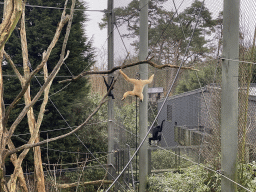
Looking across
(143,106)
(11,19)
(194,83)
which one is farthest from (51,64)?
(11,19)

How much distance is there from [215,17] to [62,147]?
490 centimetres

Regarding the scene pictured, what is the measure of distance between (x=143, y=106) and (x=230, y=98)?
1.46 meters

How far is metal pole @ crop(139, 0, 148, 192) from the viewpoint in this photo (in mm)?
2762

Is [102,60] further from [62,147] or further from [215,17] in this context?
[215,17]

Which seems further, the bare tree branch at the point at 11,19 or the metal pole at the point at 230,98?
the metal pole at the point at 230,98

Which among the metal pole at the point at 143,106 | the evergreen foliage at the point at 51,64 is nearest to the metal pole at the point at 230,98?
the metal pole at the point at 143,106

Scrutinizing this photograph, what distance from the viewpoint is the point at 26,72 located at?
255 cm

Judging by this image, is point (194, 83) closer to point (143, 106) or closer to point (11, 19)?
point (143, 106)

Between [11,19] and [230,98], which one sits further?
[230,98]

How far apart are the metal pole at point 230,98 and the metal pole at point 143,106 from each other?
1.34m

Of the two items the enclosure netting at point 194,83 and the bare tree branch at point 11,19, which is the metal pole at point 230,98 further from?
the bare tree branch at point 11,19

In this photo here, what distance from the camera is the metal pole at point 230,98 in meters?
1.43

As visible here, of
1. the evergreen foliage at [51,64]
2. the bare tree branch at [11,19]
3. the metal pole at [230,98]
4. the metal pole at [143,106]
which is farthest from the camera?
the evergreen foliage at [51,64]

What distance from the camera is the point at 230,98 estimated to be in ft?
4.72
